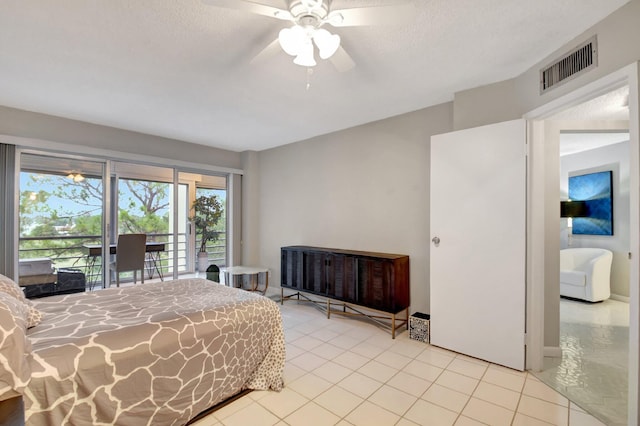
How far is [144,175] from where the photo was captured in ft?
14.2

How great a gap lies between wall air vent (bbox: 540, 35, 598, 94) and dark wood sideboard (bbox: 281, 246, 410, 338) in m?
1.99

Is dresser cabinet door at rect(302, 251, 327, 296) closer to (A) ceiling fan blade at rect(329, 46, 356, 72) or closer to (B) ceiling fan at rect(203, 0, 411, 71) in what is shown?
(A) ceiling fan blade at rect(329, 46, 356, 72)

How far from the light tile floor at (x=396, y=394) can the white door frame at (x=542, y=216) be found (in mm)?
388

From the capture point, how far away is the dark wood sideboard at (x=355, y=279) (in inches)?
121

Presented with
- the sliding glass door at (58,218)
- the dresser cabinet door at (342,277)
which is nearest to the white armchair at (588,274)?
the dresser cabinet door at (342,277)

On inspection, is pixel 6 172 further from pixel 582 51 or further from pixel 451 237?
pixel 582 51

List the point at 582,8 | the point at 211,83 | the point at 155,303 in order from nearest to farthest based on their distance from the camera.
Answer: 1. the point at 582,8
2. the point at 155,303
3. the point at 211,83

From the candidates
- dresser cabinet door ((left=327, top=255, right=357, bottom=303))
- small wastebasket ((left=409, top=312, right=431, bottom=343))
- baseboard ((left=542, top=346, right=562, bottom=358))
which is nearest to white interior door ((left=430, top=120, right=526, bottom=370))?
small wastebasket ((left=409, top=312, right=431, bottom=343))

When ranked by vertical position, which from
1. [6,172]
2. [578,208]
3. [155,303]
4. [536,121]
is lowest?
[155,303]

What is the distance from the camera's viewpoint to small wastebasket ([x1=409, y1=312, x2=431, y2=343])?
2.93 metres

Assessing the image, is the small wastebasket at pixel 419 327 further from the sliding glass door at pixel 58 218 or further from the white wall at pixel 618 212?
the sliding glass door at pixel 58 218

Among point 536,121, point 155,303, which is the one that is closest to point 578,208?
point 536,121

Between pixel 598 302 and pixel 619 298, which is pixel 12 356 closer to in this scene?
pixel 598 302

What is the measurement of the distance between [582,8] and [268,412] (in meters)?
3.14
